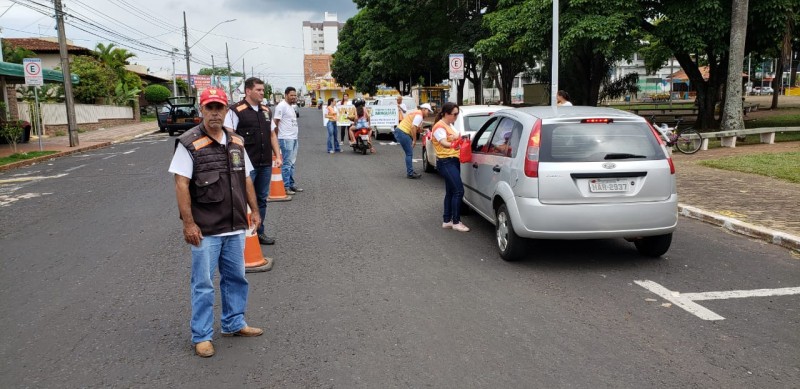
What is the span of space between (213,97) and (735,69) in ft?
53.7

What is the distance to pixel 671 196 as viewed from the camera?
5.88 meters

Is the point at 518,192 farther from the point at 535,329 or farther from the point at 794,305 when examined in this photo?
the point at 794,305

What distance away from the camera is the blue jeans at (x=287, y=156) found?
10383 mm

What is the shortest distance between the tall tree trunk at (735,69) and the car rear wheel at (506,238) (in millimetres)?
12921

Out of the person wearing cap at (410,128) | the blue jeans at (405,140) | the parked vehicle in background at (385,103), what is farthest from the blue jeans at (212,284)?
the parked vehicle in background at (385,103)

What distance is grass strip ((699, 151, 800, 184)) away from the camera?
10.9m

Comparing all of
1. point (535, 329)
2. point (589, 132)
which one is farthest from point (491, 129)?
point (535, 329)

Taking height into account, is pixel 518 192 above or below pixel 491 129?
below

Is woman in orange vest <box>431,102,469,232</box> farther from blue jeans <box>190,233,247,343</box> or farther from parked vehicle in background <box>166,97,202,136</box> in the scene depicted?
parked vehicle in background <box>166,97,202,136</box>

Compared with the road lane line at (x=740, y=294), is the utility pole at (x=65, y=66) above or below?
above

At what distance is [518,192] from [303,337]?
268cm

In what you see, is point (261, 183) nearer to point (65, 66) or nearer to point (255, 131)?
point (255, 131)

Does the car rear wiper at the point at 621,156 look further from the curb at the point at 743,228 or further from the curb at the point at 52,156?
the curb at the point at 52,156

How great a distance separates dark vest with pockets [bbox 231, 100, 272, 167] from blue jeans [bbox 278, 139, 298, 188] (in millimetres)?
3200
